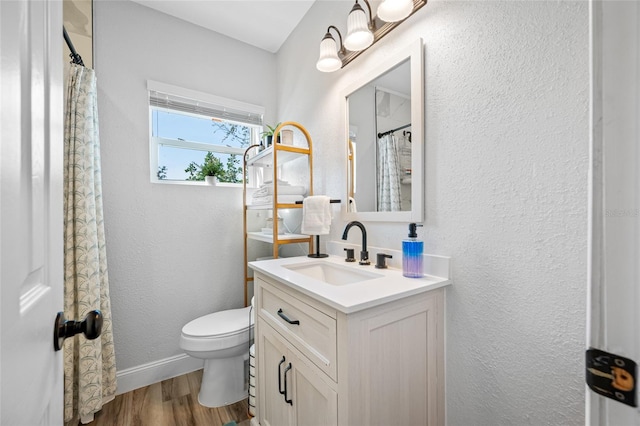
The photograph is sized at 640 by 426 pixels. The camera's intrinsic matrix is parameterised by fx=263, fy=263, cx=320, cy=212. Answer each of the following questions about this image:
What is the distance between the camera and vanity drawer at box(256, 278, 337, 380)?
2.70ft

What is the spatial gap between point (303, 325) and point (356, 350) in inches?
9.8

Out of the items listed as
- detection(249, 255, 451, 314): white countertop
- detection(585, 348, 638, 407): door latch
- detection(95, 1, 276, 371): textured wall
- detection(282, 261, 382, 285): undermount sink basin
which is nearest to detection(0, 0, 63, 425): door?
detection(249, 255, 451, 314): white countertop

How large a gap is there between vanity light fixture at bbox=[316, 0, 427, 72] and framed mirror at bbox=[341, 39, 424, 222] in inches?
5.2

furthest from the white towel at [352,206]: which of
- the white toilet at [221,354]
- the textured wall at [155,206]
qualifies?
the textured wall at [155,206]

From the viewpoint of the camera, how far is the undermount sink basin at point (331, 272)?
1.26m

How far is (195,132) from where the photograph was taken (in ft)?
7.07

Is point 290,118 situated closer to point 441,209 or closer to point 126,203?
point 126,203

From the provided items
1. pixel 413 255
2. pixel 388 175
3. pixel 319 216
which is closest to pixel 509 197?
pixel 413 255

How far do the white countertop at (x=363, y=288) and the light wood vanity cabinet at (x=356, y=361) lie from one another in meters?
0.03

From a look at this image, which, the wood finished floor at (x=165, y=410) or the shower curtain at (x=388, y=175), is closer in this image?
the shower curtain at (x=388, y=175)

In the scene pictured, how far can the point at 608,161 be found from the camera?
352mm

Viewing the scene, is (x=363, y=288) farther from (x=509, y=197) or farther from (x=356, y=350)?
(x=509, y=197)

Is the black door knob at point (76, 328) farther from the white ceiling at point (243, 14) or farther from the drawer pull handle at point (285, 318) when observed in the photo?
the white ceiling at point (243, 14)

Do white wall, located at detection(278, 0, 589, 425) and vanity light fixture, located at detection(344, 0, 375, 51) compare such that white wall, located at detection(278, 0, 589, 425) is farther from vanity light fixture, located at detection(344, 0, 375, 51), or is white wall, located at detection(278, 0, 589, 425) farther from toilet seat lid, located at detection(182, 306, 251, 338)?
toilet seat lid, located at detection(182, 306, 251, 338)
